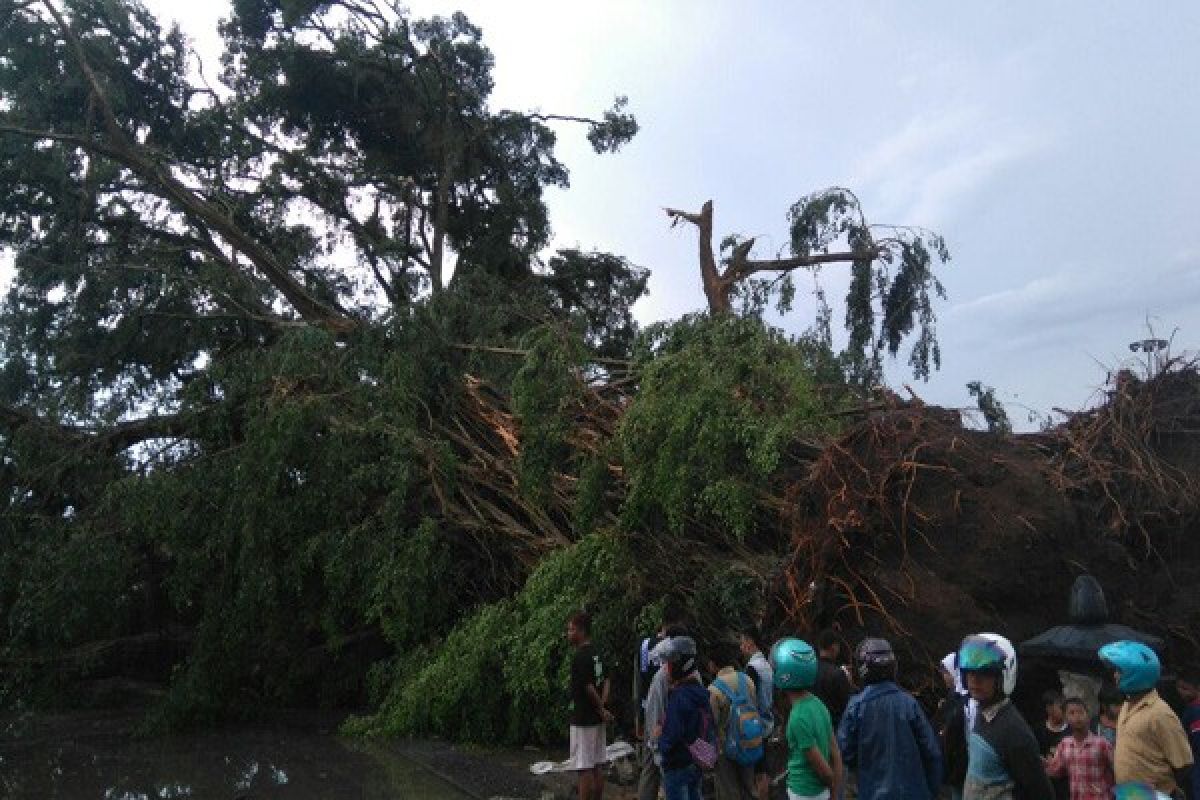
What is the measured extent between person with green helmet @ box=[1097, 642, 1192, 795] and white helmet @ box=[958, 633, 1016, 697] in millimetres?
449

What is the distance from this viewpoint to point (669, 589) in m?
8.60

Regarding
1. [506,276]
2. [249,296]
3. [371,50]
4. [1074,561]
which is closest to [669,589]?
[1074,561]

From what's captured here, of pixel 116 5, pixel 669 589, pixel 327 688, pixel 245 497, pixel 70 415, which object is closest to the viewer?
A: pixel 669 589

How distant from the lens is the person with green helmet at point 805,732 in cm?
401

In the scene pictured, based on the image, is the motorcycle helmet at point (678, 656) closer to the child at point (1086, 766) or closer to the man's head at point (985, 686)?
the child at point (1086, 766)

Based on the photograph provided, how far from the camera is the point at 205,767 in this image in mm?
8695

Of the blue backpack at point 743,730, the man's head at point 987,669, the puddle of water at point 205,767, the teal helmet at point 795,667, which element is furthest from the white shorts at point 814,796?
the puddle of water at point 205,767

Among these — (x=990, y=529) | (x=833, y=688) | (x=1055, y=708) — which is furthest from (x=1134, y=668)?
(x=990, y=529)

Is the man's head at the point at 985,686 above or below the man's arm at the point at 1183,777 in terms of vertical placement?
above

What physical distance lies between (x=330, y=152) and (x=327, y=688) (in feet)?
32.7

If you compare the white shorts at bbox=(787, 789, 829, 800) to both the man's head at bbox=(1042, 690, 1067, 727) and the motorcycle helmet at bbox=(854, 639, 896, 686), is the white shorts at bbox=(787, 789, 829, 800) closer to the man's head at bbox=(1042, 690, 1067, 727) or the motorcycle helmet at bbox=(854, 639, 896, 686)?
the motorcycle helmet at bbox=(854, 639, 896, 686)

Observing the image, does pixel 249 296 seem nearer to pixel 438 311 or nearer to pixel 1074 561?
pixel 438 311

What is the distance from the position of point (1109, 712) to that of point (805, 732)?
4.76ft

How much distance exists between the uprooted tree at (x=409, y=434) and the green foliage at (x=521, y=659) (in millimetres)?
32
